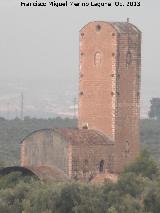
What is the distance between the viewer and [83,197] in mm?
42375

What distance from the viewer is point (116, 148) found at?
51.8 metres

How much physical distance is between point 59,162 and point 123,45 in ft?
15.1

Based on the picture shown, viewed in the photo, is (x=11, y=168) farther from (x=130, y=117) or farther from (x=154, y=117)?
(x=154, y=117)

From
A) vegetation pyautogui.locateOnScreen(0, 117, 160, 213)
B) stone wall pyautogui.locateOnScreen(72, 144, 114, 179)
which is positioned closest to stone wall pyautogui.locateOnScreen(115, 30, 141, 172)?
stone wall pyautogui.locateOnScreen(72, 144, 114, 179)

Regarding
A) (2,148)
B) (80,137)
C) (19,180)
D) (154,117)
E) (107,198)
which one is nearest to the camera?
(107,198)

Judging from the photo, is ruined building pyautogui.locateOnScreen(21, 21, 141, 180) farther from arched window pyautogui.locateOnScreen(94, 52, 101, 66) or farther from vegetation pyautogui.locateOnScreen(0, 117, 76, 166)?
vegetation pyautogui.locateOnScreen(0, 117, 76, 166)

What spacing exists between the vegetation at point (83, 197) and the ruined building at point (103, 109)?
5.25 m

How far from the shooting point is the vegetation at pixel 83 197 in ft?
137

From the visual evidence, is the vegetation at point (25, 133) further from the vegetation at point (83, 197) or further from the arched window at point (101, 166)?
the vegetation at point (83, 197)

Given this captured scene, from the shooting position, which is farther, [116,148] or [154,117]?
[154,117]

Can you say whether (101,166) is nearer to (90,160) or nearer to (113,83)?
(90,160)

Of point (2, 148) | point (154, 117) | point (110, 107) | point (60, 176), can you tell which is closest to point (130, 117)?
point (110, 107)

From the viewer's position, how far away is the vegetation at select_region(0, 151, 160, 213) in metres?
41.8

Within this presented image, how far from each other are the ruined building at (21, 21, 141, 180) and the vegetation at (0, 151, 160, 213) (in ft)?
17.2
